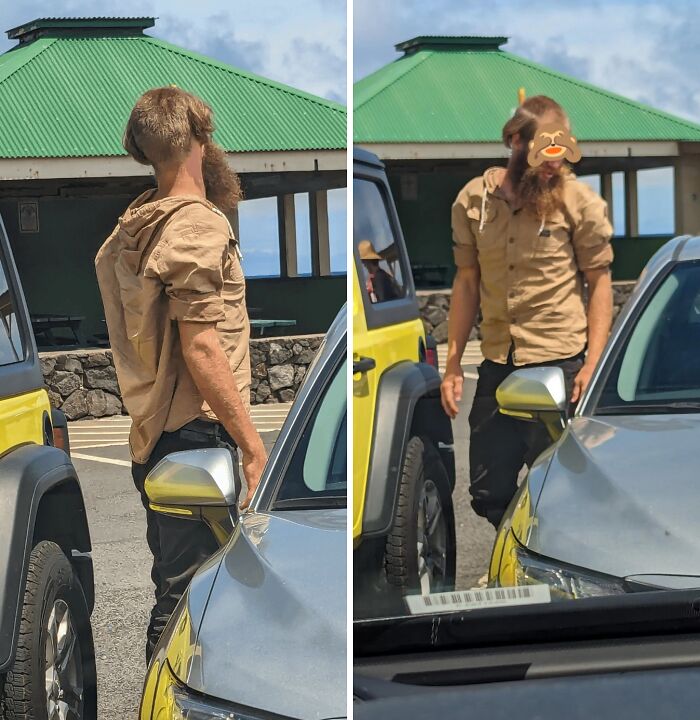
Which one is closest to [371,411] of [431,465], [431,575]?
[431,465]

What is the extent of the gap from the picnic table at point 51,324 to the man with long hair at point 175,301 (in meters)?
0.05

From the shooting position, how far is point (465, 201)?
5.14 feet

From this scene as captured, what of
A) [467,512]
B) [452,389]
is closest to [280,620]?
[467,512]

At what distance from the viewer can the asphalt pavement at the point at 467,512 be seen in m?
1.58

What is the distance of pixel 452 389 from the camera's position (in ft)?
5.18

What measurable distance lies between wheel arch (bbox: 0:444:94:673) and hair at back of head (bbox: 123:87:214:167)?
0.42 meters

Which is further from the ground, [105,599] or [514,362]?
[514,362]

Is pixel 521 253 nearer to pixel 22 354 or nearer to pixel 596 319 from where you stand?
pixel 596 319

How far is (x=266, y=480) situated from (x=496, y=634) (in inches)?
15.4

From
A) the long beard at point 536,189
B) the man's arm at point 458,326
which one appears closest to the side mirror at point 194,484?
the man's arm at point 458,326

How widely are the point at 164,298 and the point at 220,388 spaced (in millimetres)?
145

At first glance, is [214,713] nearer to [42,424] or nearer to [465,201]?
[42,424]

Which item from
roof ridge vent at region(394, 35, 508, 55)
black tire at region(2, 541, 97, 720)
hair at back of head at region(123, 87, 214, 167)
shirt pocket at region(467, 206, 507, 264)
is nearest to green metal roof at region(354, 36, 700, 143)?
roof ridge vent at region(394, 35, 508, 55)

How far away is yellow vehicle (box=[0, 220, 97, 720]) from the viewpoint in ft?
5.08
